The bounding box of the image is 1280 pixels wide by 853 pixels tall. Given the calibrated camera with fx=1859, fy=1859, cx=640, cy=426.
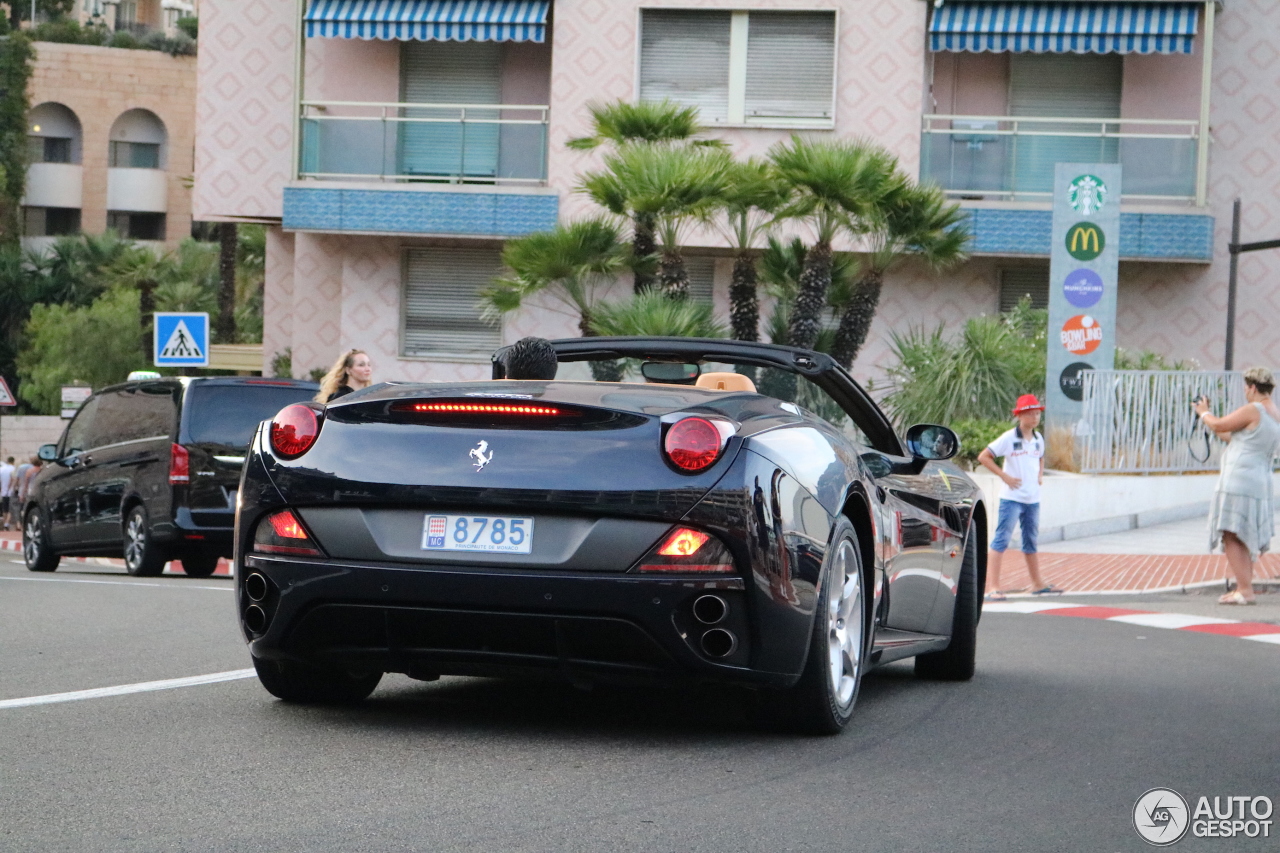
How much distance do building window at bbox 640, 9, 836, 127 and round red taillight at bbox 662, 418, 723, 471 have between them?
68.1 ft

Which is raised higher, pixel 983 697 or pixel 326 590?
pixel 326 590

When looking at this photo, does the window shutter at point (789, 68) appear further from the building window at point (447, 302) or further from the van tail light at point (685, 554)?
the van tail light at point (685, 554)

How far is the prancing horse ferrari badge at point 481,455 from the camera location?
5.70 m

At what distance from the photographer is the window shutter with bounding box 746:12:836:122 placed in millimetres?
25953

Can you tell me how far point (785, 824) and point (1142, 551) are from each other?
14442 millimetres

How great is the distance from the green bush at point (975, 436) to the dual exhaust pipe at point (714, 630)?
1455cm

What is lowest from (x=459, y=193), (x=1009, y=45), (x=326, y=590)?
(x=326, y=590)

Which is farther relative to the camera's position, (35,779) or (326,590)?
(326,590)

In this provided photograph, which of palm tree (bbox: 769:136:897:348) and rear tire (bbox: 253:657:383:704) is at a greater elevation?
palm tree (bbox: 769:136:897:348)

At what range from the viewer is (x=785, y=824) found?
475 centimetres

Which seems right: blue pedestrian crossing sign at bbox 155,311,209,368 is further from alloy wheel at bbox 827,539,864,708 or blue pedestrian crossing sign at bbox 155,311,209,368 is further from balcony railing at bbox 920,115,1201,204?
alloy wheel at bbox 827,539,864,708

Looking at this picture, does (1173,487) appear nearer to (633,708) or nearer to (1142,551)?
(1142,551)

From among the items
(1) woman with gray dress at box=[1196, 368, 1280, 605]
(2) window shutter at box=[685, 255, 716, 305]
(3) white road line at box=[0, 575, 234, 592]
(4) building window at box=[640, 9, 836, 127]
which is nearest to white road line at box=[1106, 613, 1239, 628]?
(1) woman with gray dress at box=[1196, 368, 1280, 605]

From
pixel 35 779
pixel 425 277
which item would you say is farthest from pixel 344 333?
pixel 35 779
